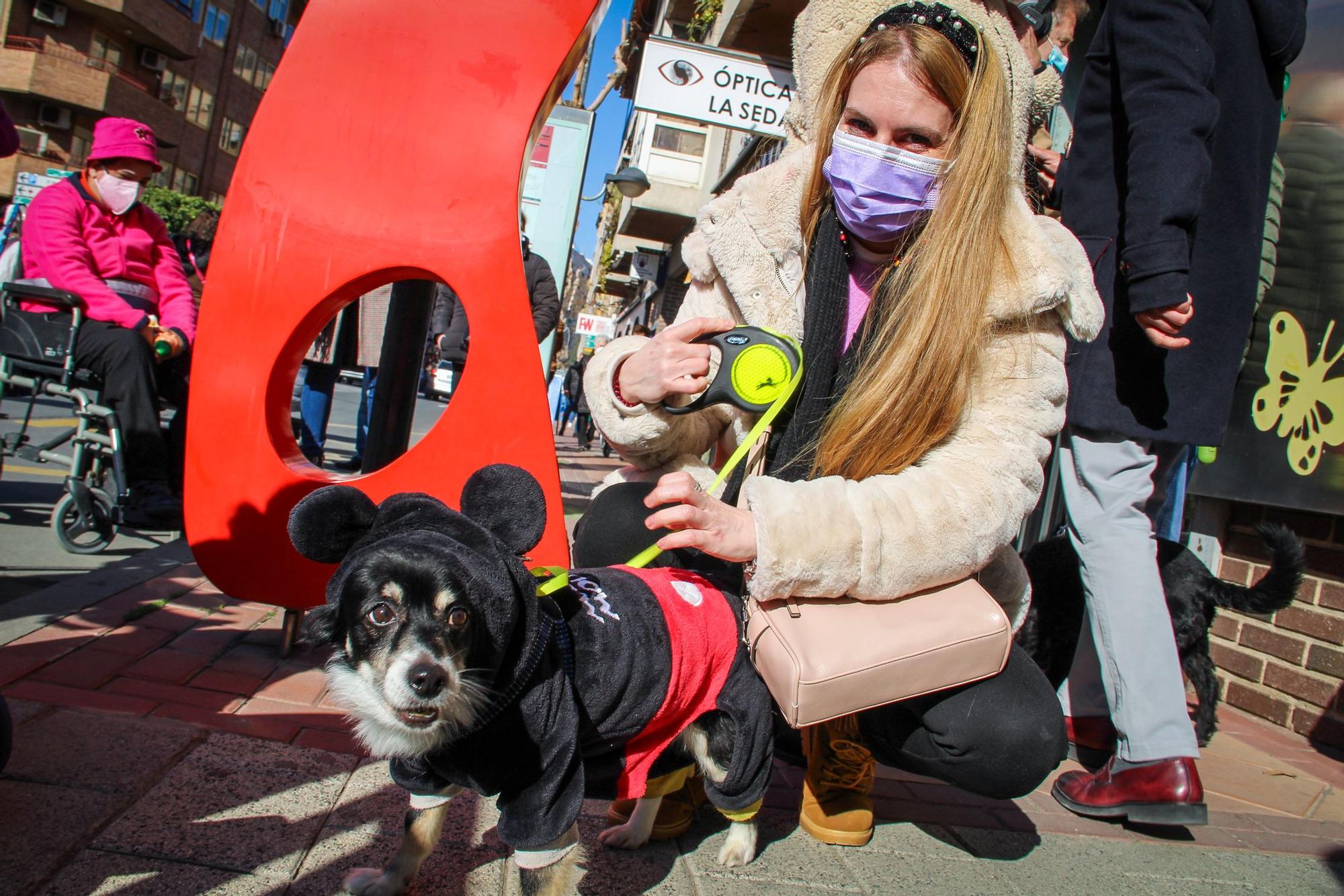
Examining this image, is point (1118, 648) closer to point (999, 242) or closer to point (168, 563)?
point (999, 242)

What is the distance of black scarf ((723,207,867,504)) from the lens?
84.3 inches

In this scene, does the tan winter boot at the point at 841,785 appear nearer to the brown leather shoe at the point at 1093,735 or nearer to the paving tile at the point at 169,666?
the brown leather shoe at the point at 1093,735

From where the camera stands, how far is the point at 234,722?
231cm

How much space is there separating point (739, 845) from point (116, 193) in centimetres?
429

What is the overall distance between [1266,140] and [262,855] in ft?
10.4

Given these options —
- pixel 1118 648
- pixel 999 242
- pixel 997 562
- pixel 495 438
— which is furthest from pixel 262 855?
pixel 1118 648

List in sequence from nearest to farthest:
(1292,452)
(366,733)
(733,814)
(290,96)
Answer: (366,733) → (733,814) → (290,96) → (1292,452)

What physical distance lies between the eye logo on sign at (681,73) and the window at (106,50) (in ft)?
137

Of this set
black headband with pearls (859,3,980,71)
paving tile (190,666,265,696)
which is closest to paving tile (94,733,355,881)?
paving tile (190,666,265,696)

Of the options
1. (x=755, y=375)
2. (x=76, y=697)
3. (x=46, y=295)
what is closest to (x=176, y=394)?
(x=46, y=295)

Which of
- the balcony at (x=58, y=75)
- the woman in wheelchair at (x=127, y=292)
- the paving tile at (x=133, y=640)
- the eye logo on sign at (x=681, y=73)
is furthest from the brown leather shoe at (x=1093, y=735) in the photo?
the balcony at (x=58, y=75)

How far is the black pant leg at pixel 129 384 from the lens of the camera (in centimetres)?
415

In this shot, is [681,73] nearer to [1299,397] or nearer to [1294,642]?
[1299,397]

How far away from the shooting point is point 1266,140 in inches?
102
